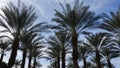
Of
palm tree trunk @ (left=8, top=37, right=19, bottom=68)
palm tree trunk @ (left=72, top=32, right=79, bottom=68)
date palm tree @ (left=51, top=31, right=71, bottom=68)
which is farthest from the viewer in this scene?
date palm tree @ (left=51, top=31, right=71, bottom=68)

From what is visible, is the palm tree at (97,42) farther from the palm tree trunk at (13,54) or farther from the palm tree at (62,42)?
the palm tree trunk at (13,54)

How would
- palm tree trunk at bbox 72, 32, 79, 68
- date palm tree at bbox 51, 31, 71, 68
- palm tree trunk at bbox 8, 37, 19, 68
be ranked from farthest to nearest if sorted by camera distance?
date palm tree at bbox 51, 31, 71, 68 → palm tree trunk at bbox 72, 32, 79, 68 → palm tree trunk at bbox 8, 37, 19, 68

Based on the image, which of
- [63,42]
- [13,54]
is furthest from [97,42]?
[13,54]

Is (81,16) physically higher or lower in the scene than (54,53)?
higher

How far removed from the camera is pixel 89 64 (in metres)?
51.1

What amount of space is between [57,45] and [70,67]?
19.1m

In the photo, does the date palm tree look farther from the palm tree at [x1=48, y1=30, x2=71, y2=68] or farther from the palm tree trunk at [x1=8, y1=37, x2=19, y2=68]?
the palm tree trunk at [x1=8, y1=37, x2=19, y2=68]

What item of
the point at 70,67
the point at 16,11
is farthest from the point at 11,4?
the point at 70,67

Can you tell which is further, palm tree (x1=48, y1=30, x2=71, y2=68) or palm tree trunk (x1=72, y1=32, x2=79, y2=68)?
palm tree (x1=48, y1=30, x2=71, y2=68)

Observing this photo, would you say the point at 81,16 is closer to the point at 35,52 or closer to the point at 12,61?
the point at 12,61

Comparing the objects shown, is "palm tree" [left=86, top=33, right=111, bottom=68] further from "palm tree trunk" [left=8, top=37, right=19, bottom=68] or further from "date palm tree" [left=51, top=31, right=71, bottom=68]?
"palm tree trunk" [left=8, top=37, right=19, bottom=68]

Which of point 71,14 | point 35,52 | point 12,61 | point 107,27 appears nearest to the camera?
point 12,61

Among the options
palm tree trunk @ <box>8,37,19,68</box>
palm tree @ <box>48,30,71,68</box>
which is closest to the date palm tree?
palm tree @ <box>48,30,71,68</box>

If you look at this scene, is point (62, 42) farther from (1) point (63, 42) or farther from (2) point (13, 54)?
(2) point (13, 54)
